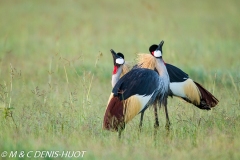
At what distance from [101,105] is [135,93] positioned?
176cm

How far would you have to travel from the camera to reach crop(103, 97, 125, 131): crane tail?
5918 millimetres

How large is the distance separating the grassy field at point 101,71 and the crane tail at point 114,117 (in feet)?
0.51

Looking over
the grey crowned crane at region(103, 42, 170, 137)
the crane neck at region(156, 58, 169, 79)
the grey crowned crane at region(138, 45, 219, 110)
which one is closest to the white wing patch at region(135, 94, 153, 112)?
the grey crowned crane at region(103, 42, 170, 137)

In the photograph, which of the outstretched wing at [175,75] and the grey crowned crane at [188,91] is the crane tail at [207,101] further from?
the outstretched wing at [175,75]

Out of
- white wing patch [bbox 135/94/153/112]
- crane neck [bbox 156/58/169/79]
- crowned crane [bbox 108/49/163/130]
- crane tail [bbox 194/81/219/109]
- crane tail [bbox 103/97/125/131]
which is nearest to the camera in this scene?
crane tail [bbox 103/97/125/131]

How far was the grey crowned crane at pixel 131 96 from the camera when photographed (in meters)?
5.97

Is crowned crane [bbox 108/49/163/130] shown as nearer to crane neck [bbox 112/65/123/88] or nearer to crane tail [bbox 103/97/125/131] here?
crane neck [bbox 112/65/123/88]

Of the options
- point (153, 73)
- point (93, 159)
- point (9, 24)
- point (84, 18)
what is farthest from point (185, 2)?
point (93, 159)

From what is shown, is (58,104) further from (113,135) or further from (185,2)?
(185,2)

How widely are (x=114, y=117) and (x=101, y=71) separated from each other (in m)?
4.02

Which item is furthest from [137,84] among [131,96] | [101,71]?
[101,71]

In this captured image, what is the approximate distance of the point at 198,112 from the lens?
7.46 meters

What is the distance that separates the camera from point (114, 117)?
596 centimetres

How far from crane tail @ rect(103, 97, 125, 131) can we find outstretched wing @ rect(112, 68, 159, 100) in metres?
0.09
